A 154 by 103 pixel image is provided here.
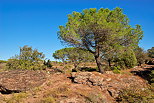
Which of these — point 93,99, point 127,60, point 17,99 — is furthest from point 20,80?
point 127,60

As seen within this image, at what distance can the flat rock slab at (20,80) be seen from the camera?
36.8 feet

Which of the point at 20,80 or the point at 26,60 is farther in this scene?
the point at 26,60

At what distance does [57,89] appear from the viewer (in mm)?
10938

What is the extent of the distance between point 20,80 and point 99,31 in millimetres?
11093

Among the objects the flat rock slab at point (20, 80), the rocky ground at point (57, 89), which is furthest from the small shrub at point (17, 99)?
the flat rock slab at point (20, 80)

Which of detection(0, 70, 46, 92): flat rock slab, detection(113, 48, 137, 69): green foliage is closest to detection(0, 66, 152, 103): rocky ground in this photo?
detection(0, 70, 46, 92): flat rock slab

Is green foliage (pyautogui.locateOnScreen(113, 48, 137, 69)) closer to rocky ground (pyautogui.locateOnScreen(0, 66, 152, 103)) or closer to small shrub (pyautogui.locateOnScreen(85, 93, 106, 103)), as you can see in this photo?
rocky ground (pyautogui.locateOnScreen(0, 66, 152, 103))

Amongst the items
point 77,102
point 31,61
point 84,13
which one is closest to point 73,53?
point 31,61

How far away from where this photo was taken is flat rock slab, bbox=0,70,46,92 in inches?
442

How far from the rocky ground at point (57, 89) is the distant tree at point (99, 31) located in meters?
3.62

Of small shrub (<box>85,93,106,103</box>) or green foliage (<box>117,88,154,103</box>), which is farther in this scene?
small shrub (<box>85,93,106,103</box>)

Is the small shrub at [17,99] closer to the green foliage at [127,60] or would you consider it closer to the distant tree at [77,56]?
the green foliage at [127,60]

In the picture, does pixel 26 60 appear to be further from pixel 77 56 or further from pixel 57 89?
pixel 77 56

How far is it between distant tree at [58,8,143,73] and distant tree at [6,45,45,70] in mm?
5525
